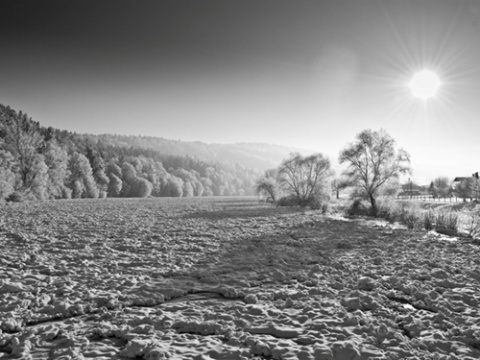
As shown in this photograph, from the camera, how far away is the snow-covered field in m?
4.65

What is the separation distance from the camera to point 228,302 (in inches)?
270

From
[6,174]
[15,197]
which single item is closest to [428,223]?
[15,197]

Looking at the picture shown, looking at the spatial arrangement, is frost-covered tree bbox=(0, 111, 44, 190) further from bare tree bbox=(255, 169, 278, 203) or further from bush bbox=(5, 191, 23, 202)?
bare tree bbox=(255, 169, 278, 203)

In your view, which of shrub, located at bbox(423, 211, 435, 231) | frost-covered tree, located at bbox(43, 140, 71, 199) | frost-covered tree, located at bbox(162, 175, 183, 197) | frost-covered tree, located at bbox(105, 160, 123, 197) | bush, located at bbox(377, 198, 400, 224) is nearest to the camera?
shrub, located at bbox(423, 211, 435, 231)

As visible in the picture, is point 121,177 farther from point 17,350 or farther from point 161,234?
point 17,350

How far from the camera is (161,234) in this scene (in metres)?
15.9

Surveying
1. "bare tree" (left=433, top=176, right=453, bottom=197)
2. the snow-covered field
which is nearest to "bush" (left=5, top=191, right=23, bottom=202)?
the snow-covered field

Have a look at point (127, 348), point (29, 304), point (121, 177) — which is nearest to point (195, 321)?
point (127, 348)

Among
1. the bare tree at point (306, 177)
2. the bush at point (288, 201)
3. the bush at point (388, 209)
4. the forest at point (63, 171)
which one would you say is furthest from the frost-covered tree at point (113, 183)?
the bush at point (388, 209)

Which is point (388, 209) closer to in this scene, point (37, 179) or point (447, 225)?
point (447, 225)

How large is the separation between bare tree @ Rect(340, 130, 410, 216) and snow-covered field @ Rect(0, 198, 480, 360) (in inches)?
909

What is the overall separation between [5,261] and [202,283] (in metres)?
6.16

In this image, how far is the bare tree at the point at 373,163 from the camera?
34344 millimetres

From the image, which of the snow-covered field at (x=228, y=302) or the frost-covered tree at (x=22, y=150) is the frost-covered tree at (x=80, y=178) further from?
the snow-covered field at (x=228, y=302)
